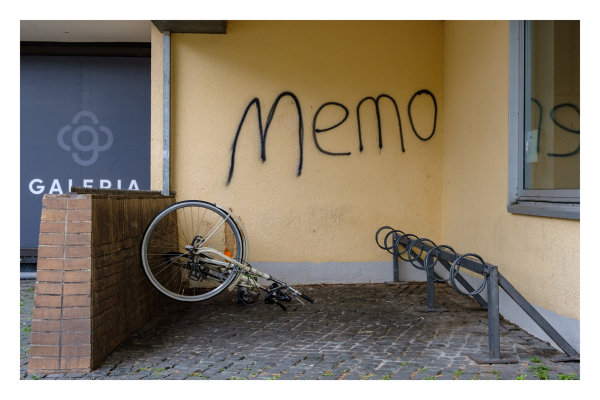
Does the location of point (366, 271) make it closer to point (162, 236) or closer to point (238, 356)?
point (162, 236)

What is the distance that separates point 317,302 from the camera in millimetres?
4844

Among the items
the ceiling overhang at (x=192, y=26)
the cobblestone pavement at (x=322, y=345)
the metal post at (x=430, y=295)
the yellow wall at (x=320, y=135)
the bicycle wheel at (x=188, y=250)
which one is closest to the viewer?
the cobblestone pavement at (x=322, y=345)

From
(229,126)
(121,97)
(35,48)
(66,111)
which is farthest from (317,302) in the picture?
(35,48)

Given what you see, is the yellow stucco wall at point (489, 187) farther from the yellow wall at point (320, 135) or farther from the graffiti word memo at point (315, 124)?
the graffiti word memo at point (315, 124)

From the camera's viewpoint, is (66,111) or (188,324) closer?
(188,324)

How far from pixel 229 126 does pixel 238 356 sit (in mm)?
3183

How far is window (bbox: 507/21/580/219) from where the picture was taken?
3.58 m

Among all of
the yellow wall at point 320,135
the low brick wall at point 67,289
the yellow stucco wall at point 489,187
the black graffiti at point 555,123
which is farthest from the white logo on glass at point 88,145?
the black graffiti at point 555,123

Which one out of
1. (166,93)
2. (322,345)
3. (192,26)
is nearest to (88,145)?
(166,93)

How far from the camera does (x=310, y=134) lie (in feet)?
19.0

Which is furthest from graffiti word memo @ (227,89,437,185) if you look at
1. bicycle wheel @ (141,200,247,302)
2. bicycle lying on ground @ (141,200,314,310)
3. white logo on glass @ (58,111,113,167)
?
white logo on glass @ (58,111,113,167)

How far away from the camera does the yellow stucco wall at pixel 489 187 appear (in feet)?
11.2

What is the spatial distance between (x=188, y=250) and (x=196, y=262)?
0.43ft

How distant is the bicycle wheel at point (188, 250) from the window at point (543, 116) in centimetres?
254
